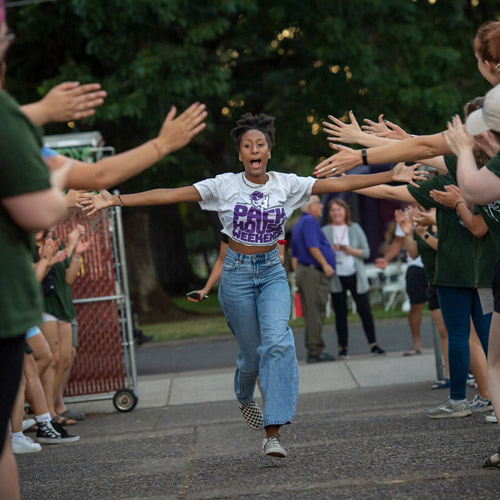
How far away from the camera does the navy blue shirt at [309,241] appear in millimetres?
12102

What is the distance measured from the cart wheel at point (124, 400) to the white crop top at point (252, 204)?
3962 mm

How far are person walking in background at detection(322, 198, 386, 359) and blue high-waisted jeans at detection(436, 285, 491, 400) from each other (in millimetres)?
5062

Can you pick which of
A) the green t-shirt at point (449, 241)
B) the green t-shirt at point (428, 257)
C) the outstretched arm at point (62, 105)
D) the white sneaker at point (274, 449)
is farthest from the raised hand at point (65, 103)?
the green t-shirt at point (428, 257)

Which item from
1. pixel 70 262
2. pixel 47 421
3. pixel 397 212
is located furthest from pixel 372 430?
pixel 70 262

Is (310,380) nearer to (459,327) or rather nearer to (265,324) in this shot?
(459,327)

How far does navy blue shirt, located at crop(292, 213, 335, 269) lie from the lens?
1210 centimetres

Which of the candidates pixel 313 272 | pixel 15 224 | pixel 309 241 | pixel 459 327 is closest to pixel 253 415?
pixel 459 327

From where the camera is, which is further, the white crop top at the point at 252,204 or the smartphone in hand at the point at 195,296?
the smartphone in hand at the point at 195,296

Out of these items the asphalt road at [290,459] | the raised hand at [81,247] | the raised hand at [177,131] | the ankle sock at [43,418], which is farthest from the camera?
the raised hand at [81,247]

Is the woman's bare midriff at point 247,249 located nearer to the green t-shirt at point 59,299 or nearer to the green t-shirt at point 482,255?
the green t-shirt at point 482,255

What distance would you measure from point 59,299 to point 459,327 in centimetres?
362

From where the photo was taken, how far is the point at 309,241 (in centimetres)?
1213

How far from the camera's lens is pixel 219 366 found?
42.3ft

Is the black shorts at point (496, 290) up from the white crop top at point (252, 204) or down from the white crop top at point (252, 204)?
down
